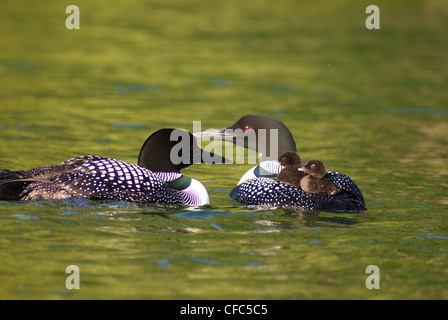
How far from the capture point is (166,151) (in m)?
6.53

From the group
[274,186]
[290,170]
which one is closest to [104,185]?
[274,186]

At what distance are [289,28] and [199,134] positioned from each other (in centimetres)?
1209

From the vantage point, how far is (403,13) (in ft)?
70.3

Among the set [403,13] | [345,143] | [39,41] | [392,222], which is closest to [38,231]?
[392,222]

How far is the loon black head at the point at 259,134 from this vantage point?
7148mm

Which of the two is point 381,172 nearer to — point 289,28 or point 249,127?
point 249,127

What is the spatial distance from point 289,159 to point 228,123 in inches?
143

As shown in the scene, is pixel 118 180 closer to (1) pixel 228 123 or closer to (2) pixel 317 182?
(2) pixel 317 182

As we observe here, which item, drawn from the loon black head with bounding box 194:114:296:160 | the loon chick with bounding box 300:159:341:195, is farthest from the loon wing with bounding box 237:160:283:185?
the loon chick with bounding box 300:159:341:195

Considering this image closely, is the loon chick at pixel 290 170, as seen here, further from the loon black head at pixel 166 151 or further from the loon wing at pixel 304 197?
the loon black head at pixel 166 151

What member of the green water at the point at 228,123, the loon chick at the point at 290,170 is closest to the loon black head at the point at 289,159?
the loon chick at the point at 290,170

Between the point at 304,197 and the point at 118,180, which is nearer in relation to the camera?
the point at 118,180

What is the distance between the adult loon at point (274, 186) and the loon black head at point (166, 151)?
57cm

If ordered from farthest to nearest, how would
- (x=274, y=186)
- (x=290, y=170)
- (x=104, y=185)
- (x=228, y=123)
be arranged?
1. (x=228, y=123)
2. (x=290, y=170)
3. (x=274, y=186)
4. (x=104, y=185)
